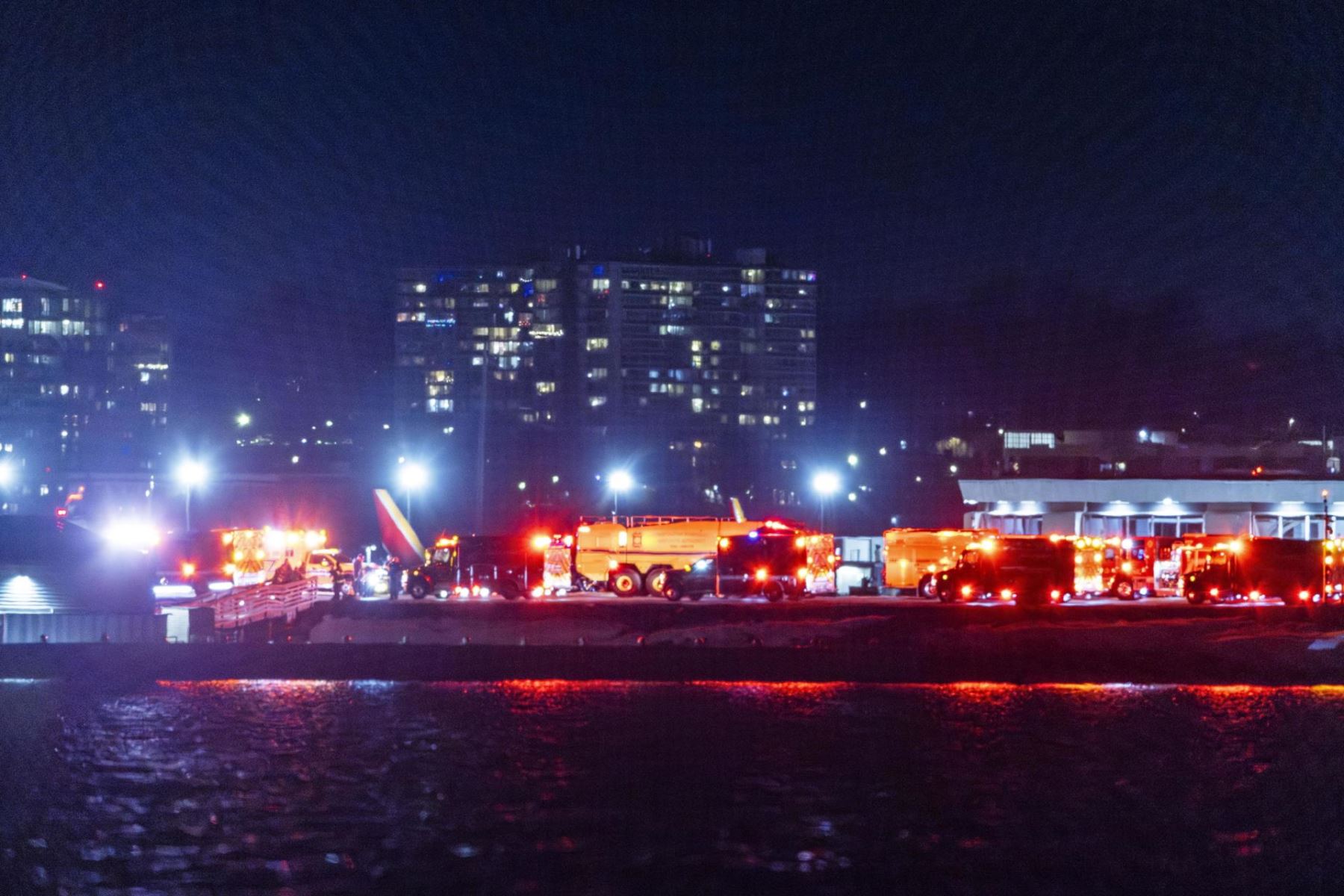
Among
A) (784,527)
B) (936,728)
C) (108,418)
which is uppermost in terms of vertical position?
(108,418)

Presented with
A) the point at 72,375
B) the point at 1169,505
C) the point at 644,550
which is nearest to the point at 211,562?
the point at 644,550

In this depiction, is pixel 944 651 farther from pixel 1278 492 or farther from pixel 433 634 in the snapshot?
pixel 1278 492

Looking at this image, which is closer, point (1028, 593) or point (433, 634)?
point (433, 634)

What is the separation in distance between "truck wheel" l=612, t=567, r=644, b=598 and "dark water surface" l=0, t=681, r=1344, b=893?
16.1 m

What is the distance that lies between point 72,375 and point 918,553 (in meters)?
140

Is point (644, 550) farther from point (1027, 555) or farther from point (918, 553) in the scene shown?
point (1027, 555)

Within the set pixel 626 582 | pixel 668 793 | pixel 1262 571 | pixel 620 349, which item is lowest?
pixel 668 793

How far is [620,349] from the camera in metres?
154

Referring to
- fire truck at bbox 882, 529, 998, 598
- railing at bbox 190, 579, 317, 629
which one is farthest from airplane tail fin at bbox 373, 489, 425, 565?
fire truck at bbox 882, 529, 998, 598

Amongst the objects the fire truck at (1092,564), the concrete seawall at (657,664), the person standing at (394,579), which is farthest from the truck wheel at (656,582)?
the concrete seawall at (657,664)

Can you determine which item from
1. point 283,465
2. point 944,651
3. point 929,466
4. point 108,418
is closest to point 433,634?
point 944,651

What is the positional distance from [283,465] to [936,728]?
121m

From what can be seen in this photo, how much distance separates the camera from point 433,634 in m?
34.6

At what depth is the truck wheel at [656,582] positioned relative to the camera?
130 ft
